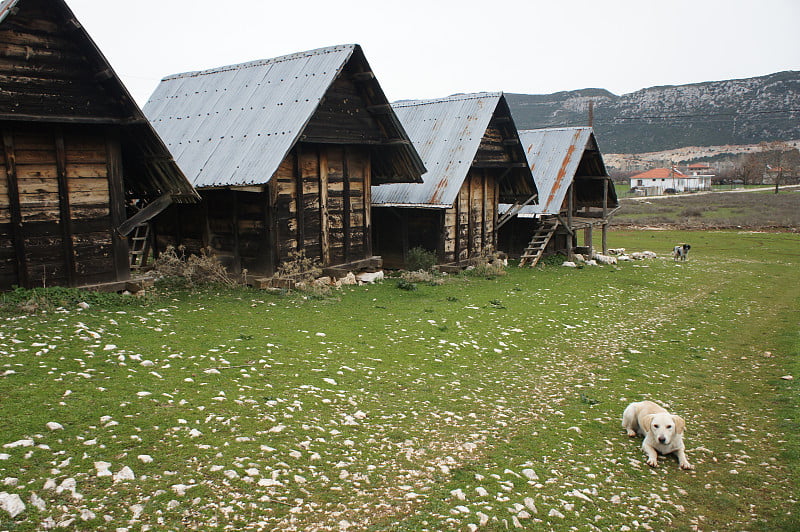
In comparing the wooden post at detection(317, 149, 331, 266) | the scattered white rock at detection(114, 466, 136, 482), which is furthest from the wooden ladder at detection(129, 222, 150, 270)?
the scattered white rock at detection(114, 466, 136, 482)

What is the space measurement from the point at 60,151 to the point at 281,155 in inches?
175

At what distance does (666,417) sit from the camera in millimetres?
6469

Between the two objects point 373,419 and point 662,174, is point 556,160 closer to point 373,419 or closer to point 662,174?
point 373,419

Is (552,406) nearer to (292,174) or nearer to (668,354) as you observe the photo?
(668,354)

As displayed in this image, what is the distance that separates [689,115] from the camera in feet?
424

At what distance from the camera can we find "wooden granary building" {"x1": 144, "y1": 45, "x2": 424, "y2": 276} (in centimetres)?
1434

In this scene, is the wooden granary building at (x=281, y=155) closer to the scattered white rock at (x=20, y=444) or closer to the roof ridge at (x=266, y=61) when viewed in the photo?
the roof ridge at (x=266, y=61)

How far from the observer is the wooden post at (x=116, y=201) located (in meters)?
11.6

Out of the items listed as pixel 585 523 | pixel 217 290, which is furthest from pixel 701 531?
pixel 217 290

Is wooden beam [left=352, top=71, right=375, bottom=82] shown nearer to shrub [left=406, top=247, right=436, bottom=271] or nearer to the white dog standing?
shrub [left=406, top=247, right=436, bottom=271]

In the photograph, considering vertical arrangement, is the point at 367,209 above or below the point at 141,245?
above

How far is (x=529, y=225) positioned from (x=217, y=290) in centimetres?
1720

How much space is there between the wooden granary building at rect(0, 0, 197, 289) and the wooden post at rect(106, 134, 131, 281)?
20 mm

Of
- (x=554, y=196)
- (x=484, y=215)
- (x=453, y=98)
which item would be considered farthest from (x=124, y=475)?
(x=554, y=196)
